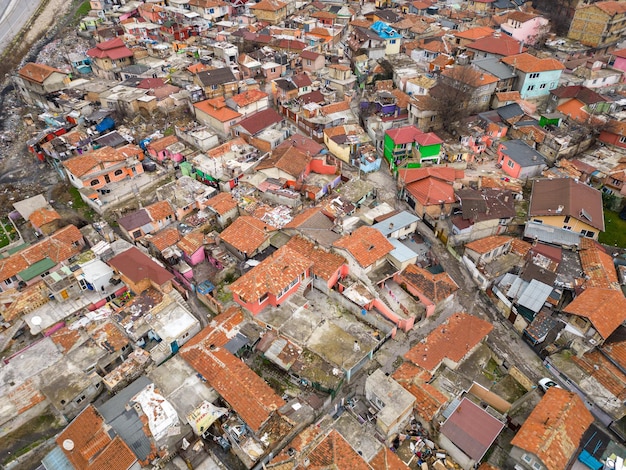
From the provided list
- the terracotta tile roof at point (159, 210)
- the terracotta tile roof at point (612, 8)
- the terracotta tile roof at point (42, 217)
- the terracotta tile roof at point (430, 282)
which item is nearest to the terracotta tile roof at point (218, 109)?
the terracotta tile roof at point (159, 210)

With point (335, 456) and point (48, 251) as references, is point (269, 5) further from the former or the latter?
point (335, 456)

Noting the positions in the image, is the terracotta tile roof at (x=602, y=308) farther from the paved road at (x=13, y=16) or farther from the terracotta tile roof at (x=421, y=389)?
the paved road at (x=13, y=16)

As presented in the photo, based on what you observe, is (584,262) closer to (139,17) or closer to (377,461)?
(377,461)

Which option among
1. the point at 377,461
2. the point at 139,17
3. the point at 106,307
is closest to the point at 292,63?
the point at 139,17

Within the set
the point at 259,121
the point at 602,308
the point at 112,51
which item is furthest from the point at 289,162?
the point at 112,51

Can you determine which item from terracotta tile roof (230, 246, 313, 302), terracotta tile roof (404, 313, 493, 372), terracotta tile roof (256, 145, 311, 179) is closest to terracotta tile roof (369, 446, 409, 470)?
terracotta tile roof (404, 313, 493, 372)
